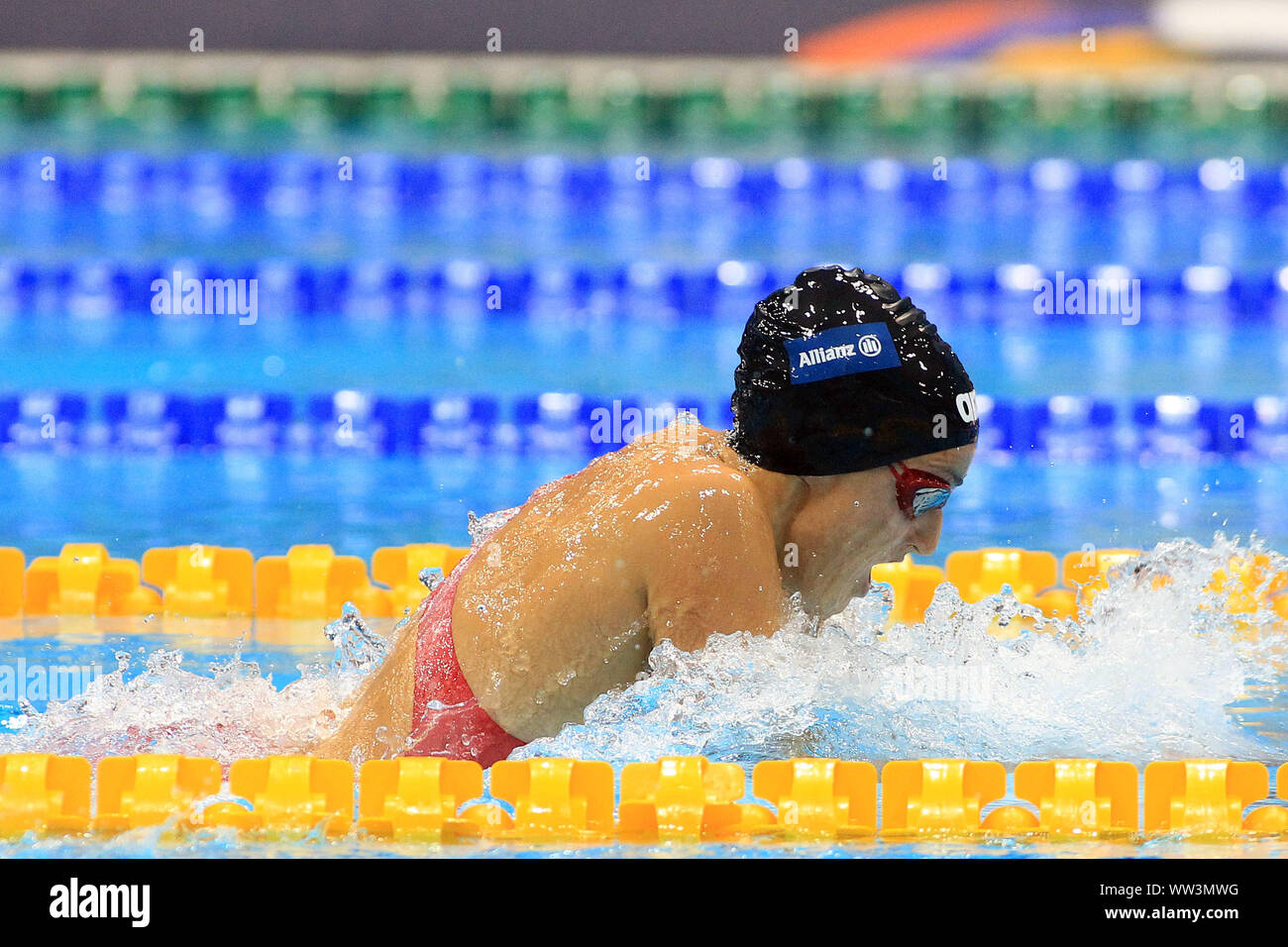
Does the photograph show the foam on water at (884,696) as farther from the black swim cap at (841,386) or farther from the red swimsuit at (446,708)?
the black swim cap at (841,386)

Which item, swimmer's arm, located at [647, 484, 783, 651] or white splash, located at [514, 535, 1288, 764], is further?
white splash, located at [514, 535, 1288, 764]

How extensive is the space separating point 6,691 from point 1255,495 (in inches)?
168

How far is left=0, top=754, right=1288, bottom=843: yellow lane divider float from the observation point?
1959mm

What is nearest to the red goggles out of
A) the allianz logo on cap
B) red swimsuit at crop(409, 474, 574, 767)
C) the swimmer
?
the swimmer

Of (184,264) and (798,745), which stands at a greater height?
(184,264)

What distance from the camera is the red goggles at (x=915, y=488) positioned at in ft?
6.60

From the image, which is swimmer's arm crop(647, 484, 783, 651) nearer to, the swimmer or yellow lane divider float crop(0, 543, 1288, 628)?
the swimmer

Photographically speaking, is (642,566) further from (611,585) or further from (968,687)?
(968,687)

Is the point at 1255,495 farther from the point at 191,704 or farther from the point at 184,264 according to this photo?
the point at 184,264

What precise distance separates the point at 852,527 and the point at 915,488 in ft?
0.35

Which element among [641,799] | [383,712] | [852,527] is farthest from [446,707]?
[852,527]

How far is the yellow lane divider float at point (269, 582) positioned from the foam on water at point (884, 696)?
0.81m

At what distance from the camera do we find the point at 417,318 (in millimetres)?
7887
